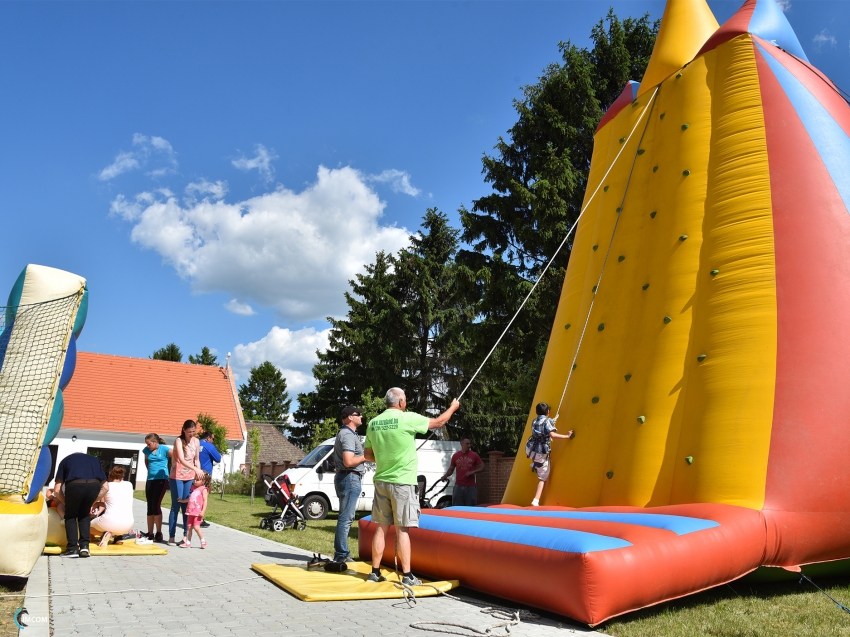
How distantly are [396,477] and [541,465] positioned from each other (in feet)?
8.15

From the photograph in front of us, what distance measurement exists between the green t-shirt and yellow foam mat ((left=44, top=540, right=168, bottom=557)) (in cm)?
385

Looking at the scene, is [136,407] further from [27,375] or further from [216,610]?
[216,610]

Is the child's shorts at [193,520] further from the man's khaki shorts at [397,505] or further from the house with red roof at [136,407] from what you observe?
the house with red roof at [136,407]

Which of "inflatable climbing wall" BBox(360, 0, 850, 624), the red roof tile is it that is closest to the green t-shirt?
"inflatable climbing wall" BBox(360, 0, 850, 624)

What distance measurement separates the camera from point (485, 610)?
5457 millimetres

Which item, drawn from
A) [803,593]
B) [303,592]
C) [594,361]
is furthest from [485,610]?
[594,361]

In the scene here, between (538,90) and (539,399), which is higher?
(538,90)

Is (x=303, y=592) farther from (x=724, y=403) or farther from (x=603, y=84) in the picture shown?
(x=603, y=84)

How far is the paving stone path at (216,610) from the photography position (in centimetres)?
475

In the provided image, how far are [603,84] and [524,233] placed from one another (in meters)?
5.61

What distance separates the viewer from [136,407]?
31.4 metres

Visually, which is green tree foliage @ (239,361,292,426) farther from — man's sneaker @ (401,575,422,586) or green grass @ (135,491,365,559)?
man's sneaker @ (401,575,422,586)

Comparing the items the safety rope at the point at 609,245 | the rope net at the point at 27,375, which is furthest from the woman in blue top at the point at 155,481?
the safety rope at the point at 609,245

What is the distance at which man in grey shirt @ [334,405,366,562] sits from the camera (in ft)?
23.5
